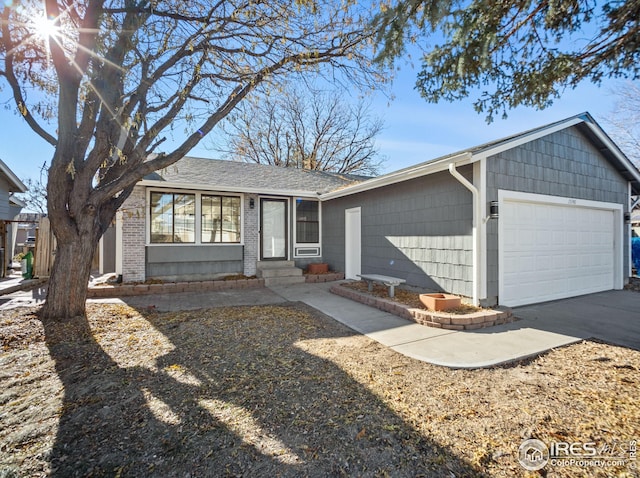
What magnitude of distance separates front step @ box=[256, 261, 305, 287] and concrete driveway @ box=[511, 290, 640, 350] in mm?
5734

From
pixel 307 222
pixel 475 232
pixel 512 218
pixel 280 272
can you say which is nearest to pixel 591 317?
pixel 512 218

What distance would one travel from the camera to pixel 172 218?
8664mm

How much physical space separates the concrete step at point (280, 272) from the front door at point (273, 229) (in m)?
0.61

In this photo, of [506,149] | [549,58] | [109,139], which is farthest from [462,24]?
A: [109,139]

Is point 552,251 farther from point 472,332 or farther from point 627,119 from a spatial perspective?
point 627,119

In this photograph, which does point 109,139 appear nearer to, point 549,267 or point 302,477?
point 302,477

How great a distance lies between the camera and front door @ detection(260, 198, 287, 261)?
389 inches

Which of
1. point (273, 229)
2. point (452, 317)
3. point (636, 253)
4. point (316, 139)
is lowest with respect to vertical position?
point (452, 317)

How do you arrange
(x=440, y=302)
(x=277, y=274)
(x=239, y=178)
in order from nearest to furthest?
(x=440, y=302), (x=277, y=274), (x=239, y=178)

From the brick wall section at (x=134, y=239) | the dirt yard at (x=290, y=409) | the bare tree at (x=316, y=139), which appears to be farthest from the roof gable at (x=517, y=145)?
the bare tree at (x=316, y=139)

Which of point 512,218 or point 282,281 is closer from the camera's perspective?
point 512,218

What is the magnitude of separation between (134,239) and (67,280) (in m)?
3.19

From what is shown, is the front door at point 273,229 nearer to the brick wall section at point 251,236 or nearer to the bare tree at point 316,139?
the brick wall section at point 251,236

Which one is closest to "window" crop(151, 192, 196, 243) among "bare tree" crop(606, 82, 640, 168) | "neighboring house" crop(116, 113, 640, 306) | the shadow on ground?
"neighboring house" crop(116, 113, 640, 306)
